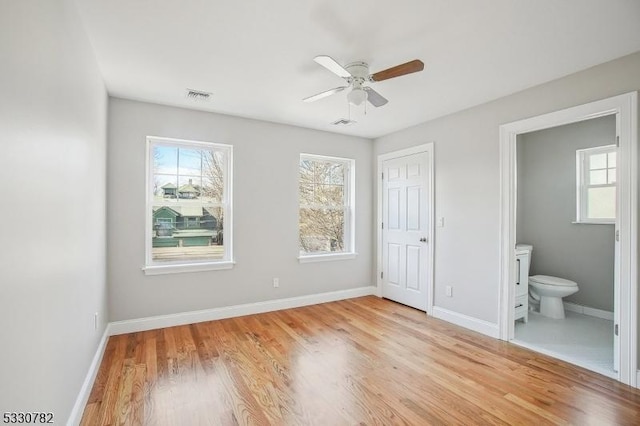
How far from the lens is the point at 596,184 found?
3943mm

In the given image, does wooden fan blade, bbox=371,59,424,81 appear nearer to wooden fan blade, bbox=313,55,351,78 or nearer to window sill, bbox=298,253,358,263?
wooden fan blade, bbox=313,55,351,78

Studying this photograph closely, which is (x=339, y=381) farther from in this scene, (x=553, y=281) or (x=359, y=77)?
(x=553, y=281)

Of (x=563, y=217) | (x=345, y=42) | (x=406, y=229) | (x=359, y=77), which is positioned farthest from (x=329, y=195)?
(x=563, y=217)

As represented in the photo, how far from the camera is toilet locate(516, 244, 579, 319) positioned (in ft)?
12.2

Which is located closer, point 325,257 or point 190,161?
point 190,161

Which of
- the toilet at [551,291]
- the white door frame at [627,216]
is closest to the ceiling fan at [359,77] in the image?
the white door frame at [627,216]

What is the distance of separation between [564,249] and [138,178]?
5447 mm

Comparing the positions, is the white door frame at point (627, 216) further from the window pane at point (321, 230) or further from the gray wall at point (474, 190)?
the window pane at point (321, 230)

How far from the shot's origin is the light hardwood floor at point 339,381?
6.45 ft

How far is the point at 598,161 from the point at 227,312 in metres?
5.09

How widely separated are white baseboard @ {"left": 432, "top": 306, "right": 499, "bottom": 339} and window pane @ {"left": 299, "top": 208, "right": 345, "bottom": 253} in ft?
5.57

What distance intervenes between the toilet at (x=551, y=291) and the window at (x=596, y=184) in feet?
2.98

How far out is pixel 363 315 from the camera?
3943 millimetres

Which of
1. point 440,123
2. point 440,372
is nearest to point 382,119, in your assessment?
point 440,123
